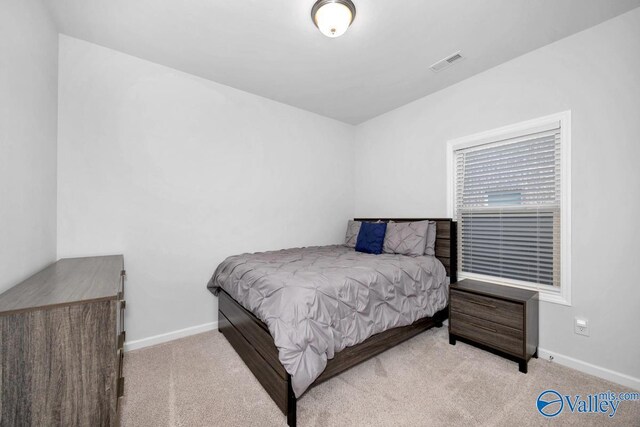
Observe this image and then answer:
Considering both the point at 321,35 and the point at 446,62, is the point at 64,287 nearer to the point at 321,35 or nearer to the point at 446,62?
the point at 321,35

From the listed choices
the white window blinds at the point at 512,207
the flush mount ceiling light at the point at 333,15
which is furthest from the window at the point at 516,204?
the flush mount ceiling light at the point at 333,15

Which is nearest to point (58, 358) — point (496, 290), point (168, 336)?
point (168, 336)

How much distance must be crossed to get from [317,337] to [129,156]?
7.49 feet

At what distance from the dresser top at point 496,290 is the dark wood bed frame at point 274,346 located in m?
0.35

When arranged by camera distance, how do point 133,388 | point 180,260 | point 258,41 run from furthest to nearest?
point 180,260 → point 258,41 → point 133,388

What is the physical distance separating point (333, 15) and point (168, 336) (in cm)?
309

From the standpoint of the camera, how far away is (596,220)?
6.41 ft

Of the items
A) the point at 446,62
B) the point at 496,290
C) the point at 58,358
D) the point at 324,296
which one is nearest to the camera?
the point at 58,358

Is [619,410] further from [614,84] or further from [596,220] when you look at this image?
[614,84]

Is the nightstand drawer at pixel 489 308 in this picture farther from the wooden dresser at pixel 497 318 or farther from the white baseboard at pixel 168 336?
the white baseboard at pixel 168 336

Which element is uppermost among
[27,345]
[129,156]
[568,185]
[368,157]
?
[368,157]

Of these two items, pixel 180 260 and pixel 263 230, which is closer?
pixel 180 260

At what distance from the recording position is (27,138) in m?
1.51

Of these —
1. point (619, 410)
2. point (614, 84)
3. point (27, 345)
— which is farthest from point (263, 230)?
point (614, 84)
